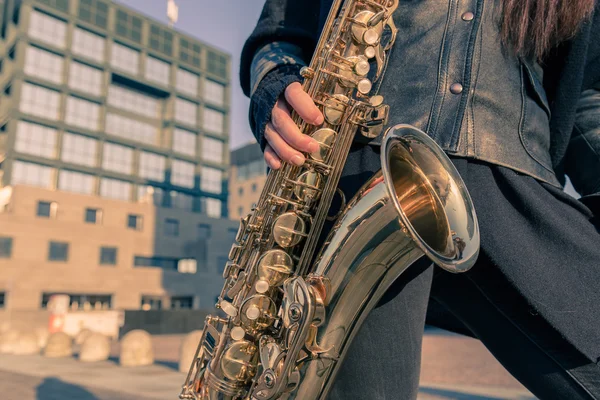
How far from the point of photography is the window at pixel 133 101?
144 feet

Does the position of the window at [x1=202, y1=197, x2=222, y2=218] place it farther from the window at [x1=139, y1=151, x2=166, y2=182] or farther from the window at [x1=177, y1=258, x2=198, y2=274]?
the window at [x1=177, y1=258, x2=198, y2=274]

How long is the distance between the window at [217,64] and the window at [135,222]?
18264 millimetres

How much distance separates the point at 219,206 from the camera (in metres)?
49.0

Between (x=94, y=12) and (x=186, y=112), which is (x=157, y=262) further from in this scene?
(x=94, y=12)

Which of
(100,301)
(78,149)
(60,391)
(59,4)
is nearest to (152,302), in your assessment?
(100,301)

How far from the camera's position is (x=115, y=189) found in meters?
41.4

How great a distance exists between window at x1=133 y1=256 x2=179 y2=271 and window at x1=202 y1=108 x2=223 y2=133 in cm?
1451

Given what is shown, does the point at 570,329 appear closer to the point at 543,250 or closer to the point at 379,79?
the point at 543,250

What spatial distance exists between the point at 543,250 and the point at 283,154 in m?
0.77

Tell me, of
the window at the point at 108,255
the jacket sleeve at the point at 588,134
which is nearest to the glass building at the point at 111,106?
the window at the point at 108,255

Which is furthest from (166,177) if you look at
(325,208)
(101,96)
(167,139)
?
(325,208)

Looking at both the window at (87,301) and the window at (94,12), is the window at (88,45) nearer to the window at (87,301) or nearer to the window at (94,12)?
the window at (94,12)

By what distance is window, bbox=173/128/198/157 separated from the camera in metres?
46.9

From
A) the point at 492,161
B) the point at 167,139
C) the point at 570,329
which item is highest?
the point at 167,139
